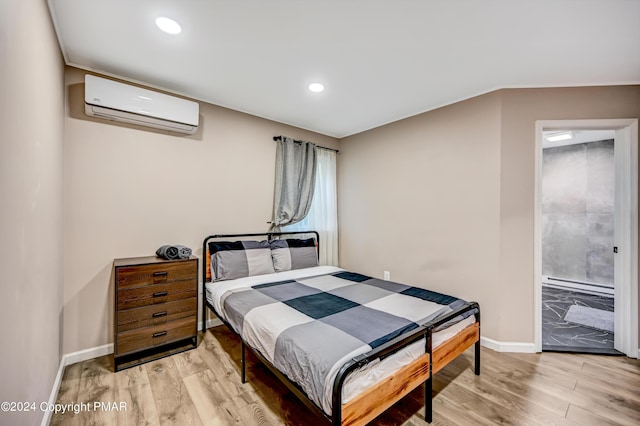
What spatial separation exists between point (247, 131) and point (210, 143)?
518mm

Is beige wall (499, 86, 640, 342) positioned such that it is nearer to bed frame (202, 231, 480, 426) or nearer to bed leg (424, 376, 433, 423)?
bed frame (202, 231, 480, 426)

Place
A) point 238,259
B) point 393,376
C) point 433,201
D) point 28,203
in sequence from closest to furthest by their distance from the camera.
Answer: point 28,203
point 393,376
point 238,259
point 433,201

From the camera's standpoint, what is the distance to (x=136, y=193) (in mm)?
2689

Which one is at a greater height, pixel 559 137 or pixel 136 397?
pixel 559 137

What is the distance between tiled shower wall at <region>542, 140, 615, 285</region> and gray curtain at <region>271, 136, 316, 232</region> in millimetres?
4699

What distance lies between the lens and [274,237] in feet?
12.3

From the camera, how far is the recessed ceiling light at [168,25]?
1.82 metres

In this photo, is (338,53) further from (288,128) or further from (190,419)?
(190,419)

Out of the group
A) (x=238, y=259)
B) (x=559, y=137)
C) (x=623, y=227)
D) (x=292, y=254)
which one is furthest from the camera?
(x=559, y=137)

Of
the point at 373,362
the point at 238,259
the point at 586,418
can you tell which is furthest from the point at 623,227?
the point at 238,259

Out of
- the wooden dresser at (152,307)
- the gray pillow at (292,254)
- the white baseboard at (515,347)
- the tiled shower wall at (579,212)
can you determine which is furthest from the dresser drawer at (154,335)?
the tiled shower wall at (579,212)

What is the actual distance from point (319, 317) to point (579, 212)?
5.61 m

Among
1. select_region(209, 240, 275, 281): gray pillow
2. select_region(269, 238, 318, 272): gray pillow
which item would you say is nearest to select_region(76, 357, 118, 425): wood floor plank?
select_region(209, 240, 275, 281): gray pillow

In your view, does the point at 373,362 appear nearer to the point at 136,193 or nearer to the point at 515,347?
the point at 515,347
